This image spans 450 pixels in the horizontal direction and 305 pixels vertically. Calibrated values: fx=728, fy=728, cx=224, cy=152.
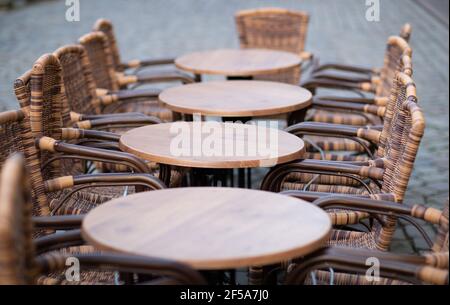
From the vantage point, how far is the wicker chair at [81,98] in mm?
4312

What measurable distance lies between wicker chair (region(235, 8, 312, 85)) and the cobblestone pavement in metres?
1.55

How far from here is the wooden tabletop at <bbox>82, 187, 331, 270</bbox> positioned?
6.97ft

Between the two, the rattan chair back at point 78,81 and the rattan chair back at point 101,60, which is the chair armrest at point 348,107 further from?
the rattan chair back at point 101,60

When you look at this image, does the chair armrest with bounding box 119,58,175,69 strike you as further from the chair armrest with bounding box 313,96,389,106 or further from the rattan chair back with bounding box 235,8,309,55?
the chair armrest with bounding box 313,96,389,106

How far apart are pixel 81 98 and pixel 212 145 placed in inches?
65.8

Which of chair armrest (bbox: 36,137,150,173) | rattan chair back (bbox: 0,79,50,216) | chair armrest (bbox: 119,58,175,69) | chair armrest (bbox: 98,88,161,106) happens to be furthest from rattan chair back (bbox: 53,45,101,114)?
chair armrest (bbox: 119,58,175,69)

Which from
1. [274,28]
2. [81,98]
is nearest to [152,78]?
[81,98]

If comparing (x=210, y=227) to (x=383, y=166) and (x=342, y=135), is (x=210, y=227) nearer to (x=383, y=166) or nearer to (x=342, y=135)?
(x=383, y=166)

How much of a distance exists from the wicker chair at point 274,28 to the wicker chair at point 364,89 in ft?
3.50

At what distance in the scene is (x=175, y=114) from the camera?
5.22 meters

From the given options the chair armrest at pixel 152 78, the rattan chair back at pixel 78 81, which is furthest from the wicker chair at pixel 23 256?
the chair armrest at pixel 152 78

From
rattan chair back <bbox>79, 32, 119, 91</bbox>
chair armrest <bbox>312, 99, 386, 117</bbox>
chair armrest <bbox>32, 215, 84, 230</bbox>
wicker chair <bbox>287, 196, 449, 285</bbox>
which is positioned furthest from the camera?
rattan chair back <bbox>79, 32, 119, 91</bbox>
